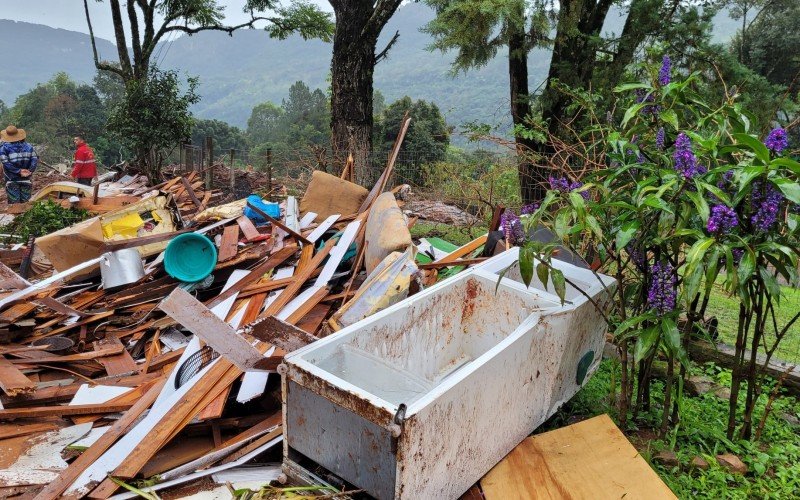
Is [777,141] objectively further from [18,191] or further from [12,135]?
[18,191]

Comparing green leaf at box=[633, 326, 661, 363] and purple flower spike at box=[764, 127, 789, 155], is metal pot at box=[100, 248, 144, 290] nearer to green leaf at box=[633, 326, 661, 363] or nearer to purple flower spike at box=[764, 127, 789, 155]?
green leaf at box=[633, 326, 661, 363]

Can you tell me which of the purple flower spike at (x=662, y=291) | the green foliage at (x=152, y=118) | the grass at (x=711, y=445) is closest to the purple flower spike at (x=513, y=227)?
the purple flower spike at (x=662, y=291)

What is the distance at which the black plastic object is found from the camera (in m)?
3.15

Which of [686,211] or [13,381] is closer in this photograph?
[686,211]

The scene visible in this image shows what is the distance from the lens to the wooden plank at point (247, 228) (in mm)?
5129

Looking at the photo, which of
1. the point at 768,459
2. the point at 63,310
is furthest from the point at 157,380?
the point at 768,459

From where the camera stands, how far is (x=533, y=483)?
243cm

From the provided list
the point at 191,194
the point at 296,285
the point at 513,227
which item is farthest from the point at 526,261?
the point at 191,194

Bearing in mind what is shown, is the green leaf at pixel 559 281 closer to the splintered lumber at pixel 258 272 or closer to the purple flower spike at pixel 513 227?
the purple flower spike at pixel 513 227

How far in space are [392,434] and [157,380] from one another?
213 centimetres

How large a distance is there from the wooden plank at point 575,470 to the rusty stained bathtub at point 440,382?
3.7 inches

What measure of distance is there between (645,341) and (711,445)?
3.92 feet

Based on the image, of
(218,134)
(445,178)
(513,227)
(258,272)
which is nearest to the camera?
(513,227)

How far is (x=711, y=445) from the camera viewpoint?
302 cm
